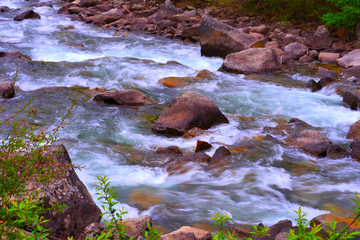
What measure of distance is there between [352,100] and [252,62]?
10.8ft

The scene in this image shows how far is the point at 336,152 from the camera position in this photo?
595 centimetres

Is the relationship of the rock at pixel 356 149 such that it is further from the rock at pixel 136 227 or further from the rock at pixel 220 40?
the rock at pixel 220 40

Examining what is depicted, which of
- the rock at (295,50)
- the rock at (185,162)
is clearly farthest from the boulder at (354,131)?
the rock at (295,50)

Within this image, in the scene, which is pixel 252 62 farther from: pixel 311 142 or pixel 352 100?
pixel 311 142

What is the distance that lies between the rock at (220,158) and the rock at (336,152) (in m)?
1.61

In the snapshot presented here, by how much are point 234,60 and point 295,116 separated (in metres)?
3.53

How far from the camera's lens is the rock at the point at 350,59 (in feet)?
36.6

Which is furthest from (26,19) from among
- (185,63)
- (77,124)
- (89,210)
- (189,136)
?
(89,210)

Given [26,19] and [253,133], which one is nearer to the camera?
[253,133]

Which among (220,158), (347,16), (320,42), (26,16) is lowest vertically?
(26,16)

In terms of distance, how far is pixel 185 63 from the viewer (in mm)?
11859

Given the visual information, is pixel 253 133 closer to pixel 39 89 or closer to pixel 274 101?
pixel 274 101

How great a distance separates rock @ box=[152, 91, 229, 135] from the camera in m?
6.75

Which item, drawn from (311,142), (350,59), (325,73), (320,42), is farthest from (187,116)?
(320,42)
